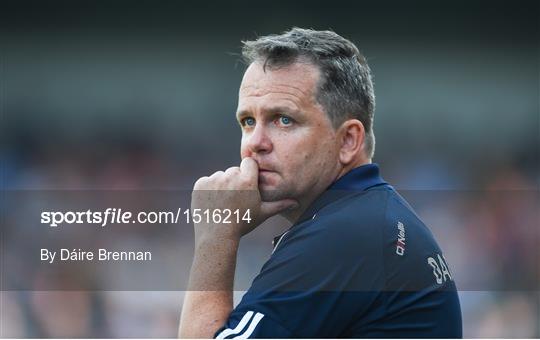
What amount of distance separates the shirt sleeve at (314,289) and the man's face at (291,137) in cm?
32

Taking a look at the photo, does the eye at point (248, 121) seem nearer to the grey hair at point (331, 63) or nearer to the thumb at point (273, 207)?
the grey hair at point (331, 63)

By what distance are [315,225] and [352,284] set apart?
23cm

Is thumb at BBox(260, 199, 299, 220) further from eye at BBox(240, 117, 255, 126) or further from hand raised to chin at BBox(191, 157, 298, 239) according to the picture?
eye at BBox(240, 117, 255, 126)

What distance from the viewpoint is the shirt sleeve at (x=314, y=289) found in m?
2.19

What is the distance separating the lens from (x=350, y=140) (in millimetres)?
2717

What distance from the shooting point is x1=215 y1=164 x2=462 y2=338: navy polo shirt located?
7.21ft

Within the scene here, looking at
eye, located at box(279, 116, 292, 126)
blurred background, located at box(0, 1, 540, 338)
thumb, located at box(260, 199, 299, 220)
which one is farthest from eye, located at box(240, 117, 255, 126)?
blurred background, located at box(0, 1, 540, 338)

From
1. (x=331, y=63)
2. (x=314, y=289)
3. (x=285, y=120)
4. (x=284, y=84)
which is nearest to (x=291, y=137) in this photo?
(x=285, y=120)

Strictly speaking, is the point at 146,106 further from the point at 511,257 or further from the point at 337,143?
the point at 337,143

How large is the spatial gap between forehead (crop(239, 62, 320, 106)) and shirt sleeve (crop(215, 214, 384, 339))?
537mm

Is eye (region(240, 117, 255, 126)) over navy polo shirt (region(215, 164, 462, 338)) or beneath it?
over

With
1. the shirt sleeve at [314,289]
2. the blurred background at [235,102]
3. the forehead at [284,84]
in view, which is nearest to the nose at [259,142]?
the forehead at [284,84]

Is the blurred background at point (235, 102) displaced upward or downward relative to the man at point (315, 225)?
upward

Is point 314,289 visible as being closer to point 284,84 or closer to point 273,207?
point 273,207
